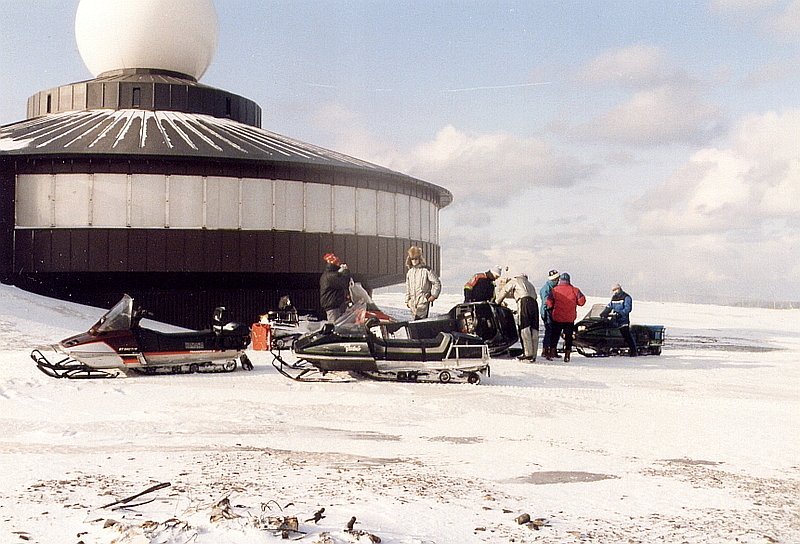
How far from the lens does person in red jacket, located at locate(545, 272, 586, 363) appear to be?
14.7 metres

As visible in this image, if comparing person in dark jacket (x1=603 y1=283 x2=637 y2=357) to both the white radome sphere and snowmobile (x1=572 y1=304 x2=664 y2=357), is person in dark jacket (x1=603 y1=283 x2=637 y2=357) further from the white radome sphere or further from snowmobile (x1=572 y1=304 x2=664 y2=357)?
the white radome sphere

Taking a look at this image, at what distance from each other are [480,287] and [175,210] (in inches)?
415

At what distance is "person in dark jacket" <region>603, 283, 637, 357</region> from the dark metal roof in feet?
32.4

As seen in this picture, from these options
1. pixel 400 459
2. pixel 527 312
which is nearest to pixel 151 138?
pixel 527 312

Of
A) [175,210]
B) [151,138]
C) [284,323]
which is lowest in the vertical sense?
[284,323]

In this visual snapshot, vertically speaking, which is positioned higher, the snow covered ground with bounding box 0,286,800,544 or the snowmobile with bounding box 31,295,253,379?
the snowmobile with bounding box 31,295,253,379

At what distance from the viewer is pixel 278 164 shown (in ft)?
73.6

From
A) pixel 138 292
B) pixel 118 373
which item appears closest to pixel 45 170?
pixel 138 292

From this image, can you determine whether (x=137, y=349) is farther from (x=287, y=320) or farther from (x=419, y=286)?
(x=419, y=286)

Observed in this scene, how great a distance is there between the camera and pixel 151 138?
2206 cm

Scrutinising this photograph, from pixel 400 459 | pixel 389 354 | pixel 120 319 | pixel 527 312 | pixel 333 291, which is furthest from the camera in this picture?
pixel 333 291

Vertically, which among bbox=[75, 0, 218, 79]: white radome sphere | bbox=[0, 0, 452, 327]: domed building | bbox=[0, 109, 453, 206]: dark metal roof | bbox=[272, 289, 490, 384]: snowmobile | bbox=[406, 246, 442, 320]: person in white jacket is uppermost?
bbox=[75, 0, 218, 79]: white radome sphere

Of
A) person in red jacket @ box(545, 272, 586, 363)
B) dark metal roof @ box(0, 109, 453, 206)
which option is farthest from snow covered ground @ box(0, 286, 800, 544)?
dark metal roof @ box(0, 109, 453, 206)

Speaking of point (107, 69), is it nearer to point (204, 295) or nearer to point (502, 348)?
point (204, 295)
